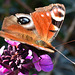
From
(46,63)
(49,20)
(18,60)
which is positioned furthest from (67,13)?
(18,60)

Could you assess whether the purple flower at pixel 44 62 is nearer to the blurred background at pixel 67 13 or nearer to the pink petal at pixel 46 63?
the pink petal at pixel 46 63

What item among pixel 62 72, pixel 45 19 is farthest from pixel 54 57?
pixel 45 19

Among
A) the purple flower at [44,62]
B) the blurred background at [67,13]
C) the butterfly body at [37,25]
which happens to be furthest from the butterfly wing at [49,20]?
the blurred background at [67,13]

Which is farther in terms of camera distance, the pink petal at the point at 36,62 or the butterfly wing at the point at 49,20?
the butterfly wing at the point at 49,20

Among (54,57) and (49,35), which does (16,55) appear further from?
(54,57)

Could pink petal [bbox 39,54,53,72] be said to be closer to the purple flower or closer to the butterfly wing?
the purple flower

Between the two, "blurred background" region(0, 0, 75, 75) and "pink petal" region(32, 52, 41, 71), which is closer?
"pink petal" region(32, 52, 41, 71)

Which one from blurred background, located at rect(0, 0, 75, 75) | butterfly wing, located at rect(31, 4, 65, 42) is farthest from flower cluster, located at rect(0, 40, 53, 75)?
blurred background, located at rect(0, 0, 75, 75)
